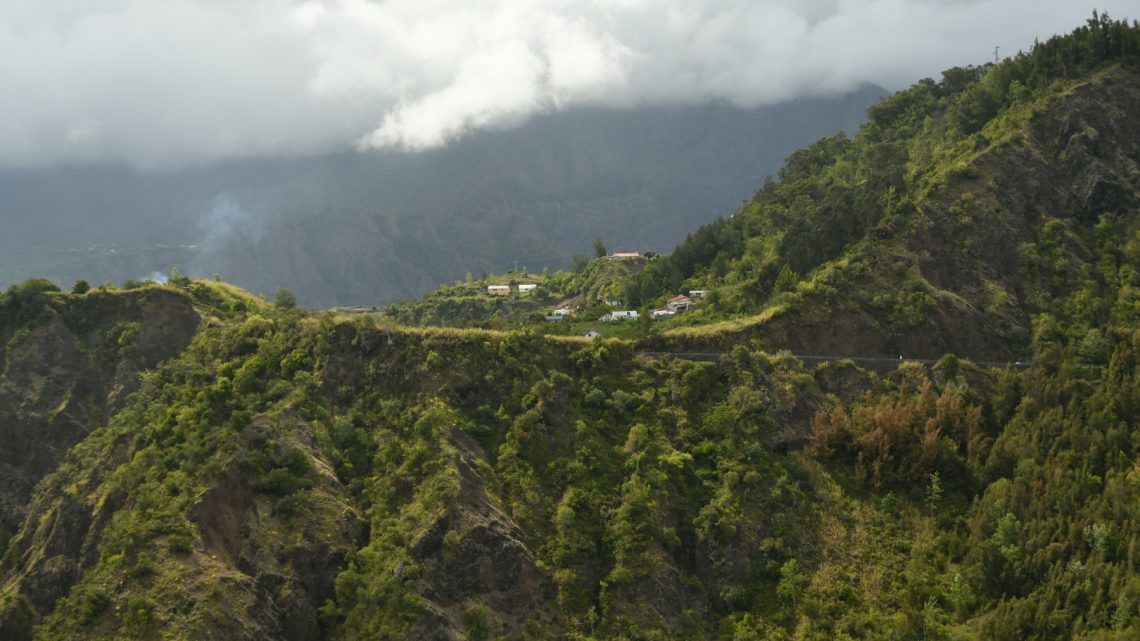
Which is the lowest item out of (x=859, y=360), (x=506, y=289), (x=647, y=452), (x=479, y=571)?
(x=479, y=571)

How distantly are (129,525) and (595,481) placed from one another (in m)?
25.3

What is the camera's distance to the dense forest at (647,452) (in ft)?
174


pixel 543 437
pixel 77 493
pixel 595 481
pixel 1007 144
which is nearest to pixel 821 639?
pixel 595 481

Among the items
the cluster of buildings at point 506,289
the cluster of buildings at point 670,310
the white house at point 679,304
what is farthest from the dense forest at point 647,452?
the cluster of buildings at point 506,289

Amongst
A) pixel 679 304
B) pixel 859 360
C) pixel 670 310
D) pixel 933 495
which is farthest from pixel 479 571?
pixel 679 304

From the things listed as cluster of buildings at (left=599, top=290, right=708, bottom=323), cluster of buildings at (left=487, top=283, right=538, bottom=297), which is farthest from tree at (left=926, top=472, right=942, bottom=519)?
cluster of buildings at (left=487, top=283, right=538, bottom=297)

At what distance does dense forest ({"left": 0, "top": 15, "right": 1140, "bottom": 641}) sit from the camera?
53.1 m

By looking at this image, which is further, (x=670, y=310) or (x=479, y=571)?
(x=670, y=310)

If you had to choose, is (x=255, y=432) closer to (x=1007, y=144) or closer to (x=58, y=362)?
(x=58, y=362)

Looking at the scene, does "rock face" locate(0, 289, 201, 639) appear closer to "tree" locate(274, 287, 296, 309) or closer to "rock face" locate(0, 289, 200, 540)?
"rock face" locate(0, 289, 200, 540)

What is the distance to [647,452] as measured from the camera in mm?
61438

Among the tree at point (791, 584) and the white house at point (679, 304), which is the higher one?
the white house at point (679, 304)

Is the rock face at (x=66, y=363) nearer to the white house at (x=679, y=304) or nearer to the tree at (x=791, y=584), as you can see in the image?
the white house at (x=679, y=304)

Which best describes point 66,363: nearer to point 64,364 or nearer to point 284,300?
point 64,364
